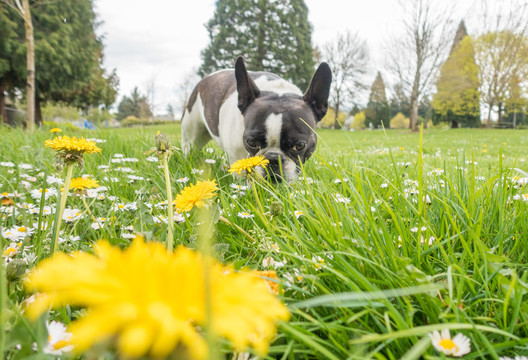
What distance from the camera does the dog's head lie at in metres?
2.69

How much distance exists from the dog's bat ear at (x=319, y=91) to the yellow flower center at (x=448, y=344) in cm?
256

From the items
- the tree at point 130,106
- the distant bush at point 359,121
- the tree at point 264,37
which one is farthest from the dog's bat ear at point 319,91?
the tree at point 130,106

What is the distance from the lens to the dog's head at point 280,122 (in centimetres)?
269

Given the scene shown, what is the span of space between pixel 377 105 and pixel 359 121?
624 centimetres

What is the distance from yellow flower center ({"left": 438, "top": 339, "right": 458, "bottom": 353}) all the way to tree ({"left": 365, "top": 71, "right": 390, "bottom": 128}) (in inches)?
1455

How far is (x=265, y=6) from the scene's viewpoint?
28953mm

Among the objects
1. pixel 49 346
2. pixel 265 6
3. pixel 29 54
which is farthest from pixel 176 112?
pixel 49 346

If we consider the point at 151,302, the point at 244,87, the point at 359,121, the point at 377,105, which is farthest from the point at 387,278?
the point at 359,121

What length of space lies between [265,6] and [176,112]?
26296 millimetres

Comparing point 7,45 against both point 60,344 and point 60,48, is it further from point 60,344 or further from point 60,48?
point 60,344

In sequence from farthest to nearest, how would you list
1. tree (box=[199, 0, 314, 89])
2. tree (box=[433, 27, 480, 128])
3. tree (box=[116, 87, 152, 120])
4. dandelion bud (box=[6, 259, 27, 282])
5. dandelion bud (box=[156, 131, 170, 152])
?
tree (box=[116, 87, 152, 120])
tree (box=[199, 0, 314, 89])
tree (box=[433, 27, 480, 128])
dandelion bud (box=[156, 131, 170, 152])
dandelion bud (box=[6, 259, 27, 282])

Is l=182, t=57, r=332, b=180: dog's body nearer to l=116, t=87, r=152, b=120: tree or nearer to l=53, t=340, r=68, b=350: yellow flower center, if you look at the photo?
l=53, t=340, r=68, b=350: yellow flower center

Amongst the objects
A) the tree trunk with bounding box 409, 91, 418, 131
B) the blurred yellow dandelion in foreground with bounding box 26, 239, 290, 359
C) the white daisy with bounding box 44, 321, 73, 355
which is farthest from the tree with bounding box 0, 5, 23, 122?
the tree trunk with bounding box 409, 91, 418, 131

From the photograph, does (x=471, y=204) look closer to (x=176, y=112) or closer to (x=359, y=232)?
(x=359, y=232)
